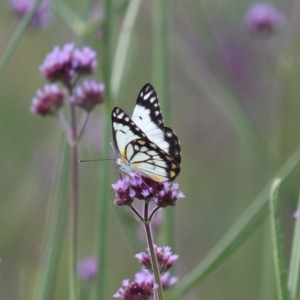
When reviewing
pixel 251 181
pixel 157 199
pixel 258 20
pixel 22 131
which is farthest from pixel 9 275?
pixel 157 199

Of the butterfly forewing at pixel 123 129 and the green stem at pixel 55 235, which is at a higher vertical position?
the butterfly forewing at pixel 123 129

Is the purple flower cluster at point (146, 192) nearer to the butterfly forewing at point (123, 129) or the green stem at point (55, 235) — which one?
the butterfly forewing at point (123, 129)

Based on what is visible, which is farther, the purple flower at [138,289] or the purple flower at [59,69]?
the purple flower at [59,69]

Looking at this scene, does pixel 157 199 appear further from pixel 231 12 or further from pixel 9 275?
pixel 231 12

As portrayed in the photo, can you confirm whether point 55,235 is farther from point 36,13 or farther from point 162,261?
point 36,13

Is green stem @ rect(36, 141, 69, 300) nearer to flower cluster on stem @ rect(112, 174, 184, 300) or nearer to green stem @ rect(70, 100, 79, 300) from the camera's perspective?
green stem @ rect(70, 100, 79, 300)

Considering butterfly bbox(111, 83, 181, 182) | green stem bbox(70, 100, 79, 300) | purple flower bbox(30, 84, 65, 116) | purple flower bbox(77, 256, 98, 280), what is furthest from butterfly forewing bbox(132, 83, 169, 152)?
purple flower bbox(77, 256, 98, 280)

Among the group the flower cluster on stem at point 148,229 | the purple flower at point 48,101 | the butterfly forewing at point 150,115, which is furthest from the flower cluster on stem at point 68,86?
the flower cluster on stem at point 148,229
